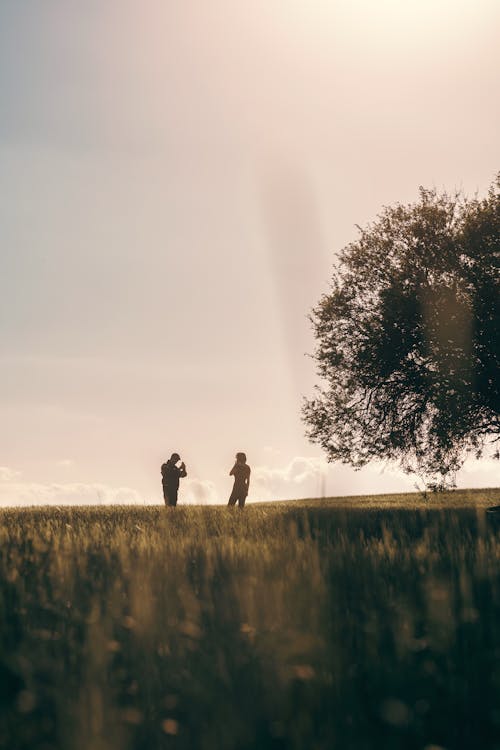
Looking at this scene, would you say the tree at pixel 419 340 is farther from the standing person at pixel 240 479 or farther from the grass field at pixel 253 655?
the grass field at pixel 253 655

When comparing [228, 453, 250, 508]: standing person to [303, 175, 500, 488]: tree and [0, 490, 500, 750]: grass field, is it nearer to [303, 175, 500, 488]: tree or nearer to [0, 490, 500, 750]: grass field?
[303, 175, 500, 488]: tree

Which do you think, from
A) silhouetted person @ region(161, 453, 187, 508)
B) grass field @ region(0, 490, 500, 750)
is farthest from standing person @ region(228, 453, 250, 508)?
grass field @ region(0, 490, 500, 750)

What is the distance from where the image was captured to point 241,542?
8.46 m

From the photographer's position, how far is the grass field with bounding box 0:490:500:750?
13.3 ft

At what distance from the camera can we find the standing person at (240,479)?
26500mm

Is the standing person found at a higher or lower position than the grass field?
higher

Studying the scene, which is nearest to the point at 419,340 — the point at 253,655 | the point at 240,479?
the point at 240,479

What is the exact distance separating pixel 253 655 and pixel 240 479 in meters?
22.1

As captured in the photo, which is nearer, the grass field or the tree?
the grass field

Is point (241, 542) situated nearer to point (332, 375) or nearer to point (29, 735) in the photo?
point (29, 735)

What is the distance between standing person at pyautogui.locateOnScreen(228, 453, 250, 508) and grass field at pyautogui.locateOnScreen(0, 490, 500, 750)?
19273 millimetres

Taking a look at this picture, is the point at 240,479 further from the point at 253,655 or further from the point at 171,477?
the point at 253,655

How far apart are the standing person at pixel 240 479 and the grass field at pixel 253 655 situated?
19.3 meters

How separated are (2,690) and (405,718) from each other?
2500 millimetres
